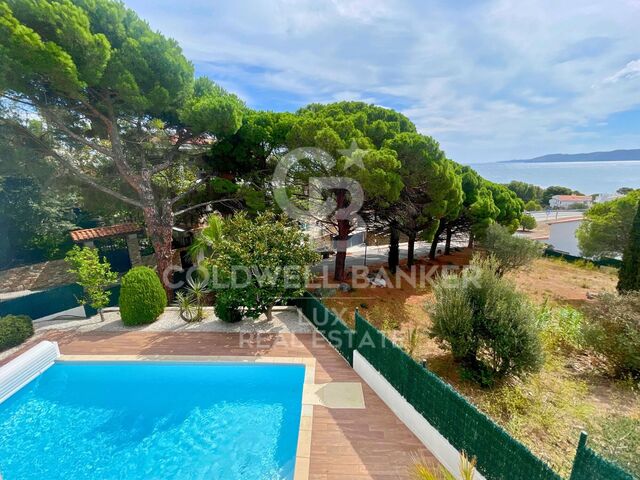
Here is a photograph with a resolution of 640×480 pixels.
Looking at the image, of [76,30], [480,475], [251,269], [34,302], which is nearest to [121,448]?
[251,269]

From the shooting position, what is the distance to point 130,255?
17.0 metres

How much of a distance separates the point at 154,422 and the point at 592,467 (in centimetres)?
766

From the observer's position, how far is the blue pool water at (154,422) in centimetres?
566

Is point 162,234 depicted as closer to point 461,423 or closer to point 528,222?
point 461,423

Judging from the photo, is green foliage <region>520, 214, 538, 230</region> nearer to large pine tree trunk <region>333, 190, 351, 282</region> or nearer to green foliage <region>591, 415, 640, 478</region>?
large pine tree trunk <region>333, 190, 351, 282</region>

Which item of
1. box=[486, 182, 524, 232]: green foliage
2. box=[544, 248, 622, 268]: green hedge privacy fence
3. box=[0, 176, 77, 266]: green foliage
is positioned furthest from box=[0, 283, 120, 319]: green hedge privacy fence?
box=[544, 248, 622, 268]: green hedge privacy fence

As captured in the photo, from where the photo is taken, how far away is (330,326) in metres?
8.91

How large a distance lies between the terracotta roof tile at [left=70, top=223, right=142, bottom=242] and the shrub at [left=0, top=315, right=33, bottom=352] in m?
6.81

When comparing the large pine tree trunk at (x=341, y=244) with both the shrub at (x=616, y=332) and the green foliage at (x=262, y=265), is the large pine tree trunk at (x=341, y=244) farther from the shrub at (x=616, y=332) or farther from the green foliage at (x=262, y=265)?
the shrub at (x=616, y=332)

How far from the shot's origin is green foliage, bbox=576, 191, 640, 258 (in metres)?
19.8

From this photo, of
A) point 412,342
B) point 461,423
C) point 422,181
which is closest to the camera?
point 461,423

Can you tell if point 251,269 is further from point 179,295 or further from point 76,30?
point 76,30

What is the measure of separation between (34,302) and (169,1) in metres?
11.9

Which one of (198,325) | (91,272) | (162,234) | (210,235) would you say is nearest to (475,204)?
(210,235)
